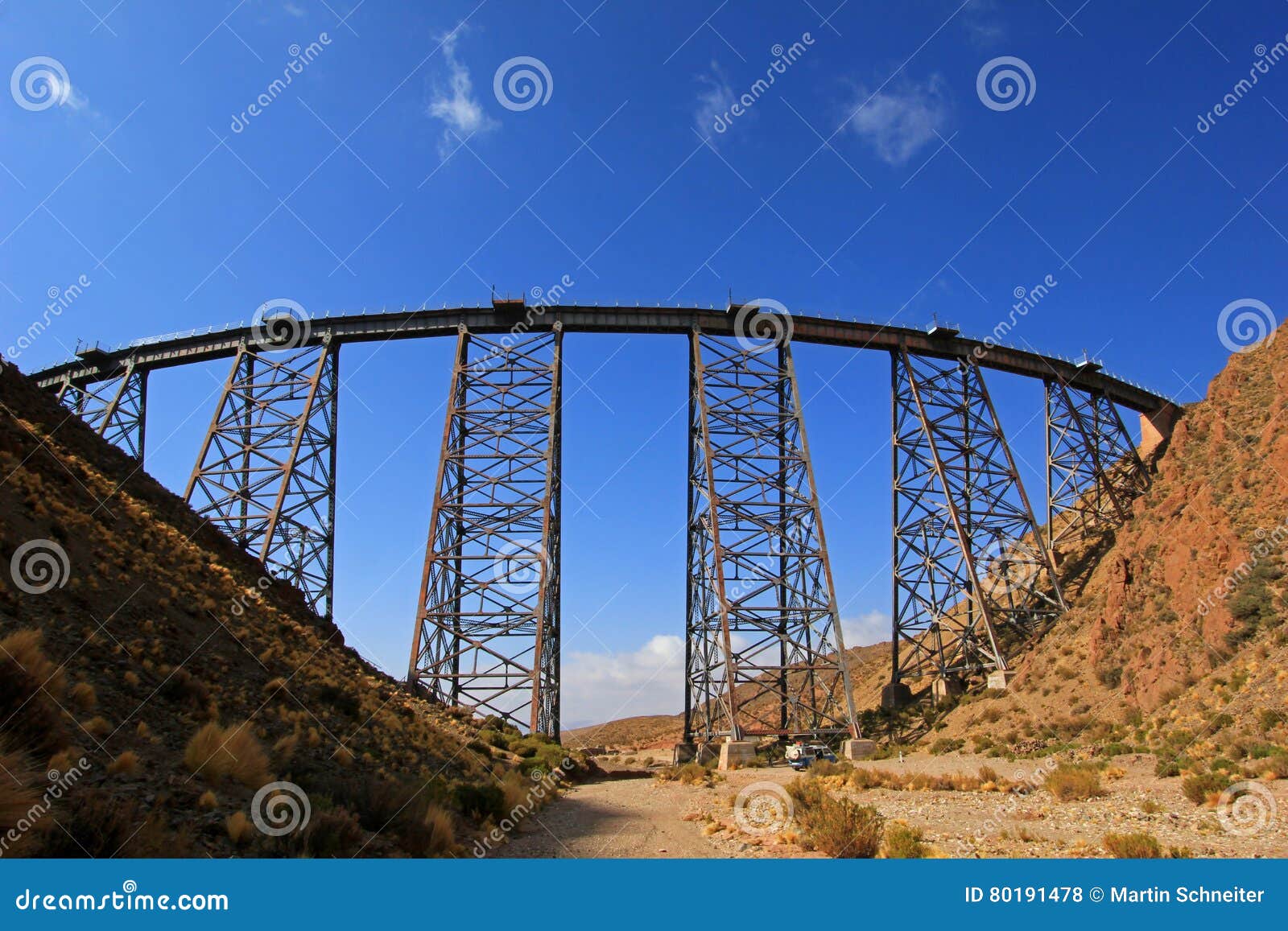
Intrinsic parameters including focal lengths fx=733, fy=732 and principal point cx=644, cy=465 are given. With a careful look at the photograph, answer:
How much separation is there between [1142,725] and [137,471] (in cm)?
2068

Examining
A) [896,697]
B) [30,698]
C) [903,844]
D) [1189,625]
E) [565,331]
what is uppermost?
[565,331]

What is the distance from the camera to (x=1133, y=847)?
5.77m

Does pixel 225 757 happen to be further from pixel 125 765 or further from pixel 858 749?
pixel 858 749

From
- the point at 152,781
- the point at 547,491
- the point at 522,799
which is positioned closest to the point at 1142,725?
the point at 522,799

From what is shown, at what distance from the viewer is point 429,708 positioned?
55.0ft

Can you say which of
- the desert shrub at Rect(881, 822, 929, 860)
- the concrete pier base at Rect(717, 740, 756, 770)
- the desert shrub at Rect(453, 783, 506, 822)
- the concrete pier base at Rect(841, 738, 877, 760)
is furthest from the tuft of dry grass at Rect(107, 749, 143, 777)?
the concrete pier base at Rect(841, 738, 877, 760)

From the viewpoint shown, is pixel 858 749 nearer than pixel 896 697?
Yes

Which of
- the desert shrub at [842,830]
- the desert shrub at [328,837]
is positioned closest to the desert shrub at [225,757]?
the desert shrub at [328,837]

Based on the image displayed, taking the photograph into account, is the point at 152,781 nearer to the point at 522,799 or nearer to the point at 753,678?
the point at 522,799

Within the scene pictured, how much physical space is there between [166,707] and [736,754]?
13675 millimetres

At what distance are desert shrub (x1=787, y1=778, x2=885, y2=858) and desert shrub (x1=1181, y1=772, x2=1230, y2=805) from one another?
3.64 metres

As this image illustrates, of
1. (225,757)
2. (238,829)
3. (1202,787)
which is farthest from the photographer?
(1202,787)

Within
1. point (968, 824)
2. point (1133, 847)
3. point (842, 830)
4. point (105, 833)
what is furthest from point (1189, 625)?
point (105, 833)

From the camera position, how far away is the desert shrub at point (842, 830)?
21.4 ft
